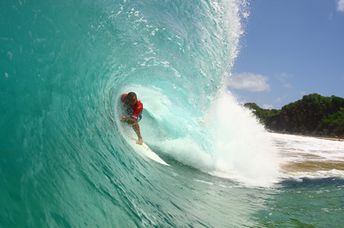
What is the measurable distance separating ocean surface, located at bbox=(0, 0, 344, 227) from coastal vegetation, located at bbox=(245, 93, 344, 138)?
66.0 meters

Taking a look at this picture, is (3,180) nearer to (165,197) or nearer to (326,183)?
(165,197)

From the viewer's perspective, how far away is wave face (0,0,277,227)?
13.5 ft

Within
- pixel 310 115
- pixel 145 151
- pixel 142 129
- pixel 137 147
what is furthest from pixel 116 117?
pixel 310 115

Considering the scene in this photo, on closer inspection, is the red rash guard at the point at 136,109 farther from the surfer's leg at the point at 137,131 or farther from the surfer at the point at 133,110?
the surfer's leg at the point at 137,131

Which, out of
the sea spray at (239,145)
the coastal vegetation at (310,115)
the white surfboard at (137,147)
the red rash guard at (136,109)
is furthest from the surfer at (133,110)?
the coastal vegetation at (310,115)

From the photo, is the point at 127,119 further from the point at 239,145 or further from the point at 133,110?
the point at 239,145

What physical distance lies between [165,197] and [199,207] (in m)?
0.51

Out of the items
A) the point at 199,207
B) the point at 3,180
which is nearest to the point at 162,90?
the point at 199,207

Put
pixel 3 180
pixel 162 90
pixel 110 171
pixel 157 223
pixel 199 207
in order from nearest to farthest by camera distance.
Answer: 1. pixel 3 180
2. pixel 157 223
3. pixel 110 171
4. pixel 199 207
5. pixel 162 90

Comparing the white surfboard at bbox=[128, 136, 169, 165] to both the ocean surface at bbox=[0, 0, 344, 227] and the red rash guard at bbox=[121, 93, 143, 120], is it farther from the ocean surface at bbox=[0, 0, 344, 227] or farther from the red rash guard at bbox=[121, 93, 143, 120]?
the red rash guard at bbox=[121, 93, 143, 120]

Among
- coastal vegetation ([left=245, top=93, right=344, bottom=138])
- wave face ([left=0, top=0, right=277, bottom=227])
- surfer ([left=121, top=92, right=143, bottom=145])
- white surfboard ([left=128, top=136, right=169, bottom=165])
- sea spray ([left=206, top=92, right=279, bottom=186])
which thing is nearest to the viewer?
wave face ([left=0, top=0, right=277, bottom=227])

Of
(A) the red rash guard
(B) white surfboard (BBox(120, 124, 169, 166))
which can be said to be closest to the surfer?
(A) the red rash guard

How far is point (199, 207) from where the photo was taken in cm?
632

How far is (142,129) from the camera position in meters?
13.0
